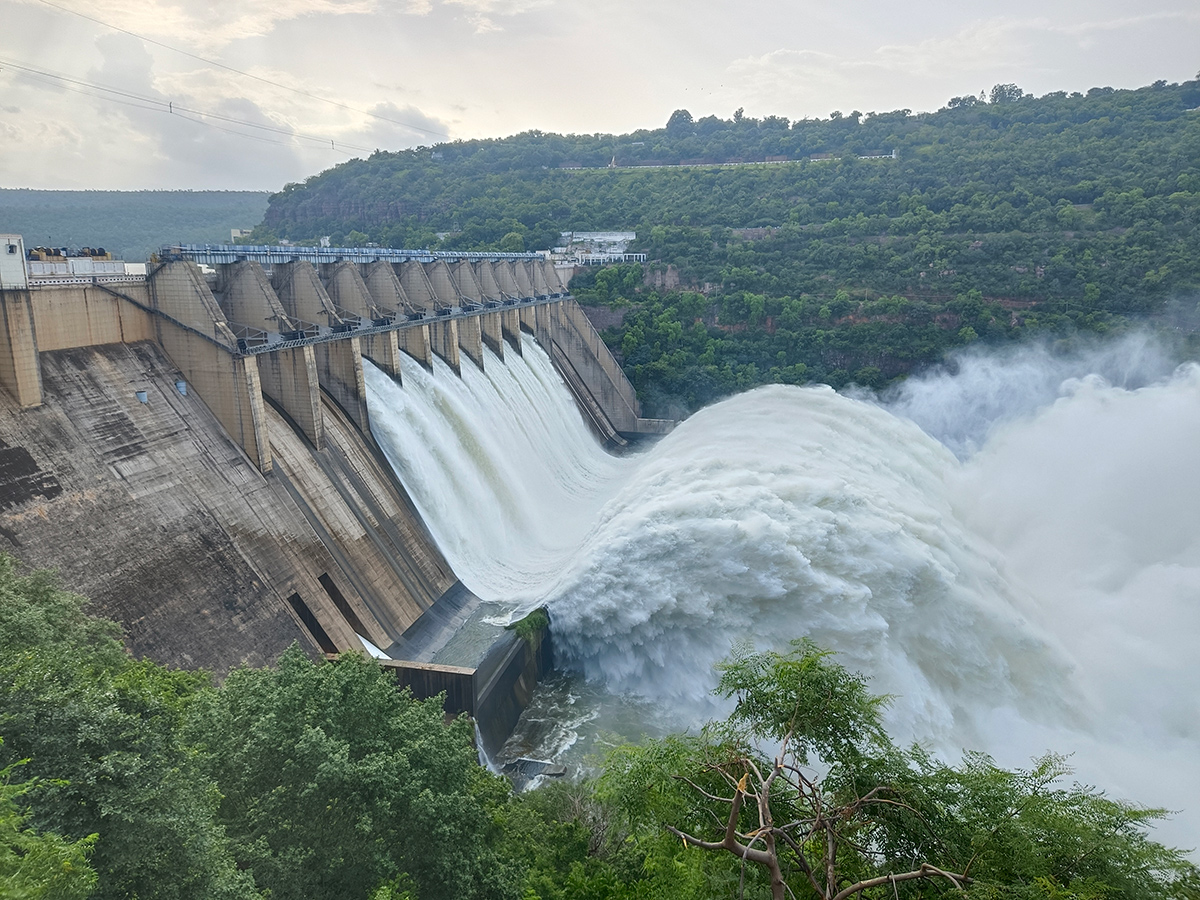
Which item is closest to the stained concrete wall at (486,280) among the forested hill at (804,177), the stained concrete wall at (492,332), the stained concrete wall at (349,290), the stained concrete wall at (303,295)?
the stained concrete wall at (492,332)

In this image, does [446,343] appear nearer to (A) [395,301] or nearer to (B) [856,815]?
(A) [395,301]

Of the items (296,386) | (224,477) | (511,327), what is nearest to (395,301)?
(296,386)

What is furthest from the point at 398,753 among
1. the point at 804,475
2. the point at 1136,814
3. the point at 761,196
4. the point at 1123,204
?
the point at 761,196

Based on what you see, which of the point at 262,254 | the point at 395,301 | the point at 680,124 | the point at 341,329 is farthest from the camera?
the point at 680,124

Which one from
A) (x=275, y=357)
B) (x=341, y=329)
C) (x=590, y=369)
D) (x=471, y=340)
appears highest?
(x=341, y=329)

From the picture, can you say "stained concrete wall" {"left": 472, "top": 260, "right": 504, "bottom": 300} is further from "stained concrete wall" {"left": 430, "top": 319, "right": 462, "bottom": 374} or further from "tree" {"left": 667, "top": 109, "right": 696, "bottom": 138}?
"tree" {"left": 667, "top": 109, "right": 696, "bottom": 138}

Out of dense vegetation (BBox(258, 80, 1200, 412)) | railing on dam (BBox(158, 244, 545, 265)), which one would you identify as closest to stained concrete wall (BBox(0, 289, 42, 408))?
railing on dam (BBox(158, 244, 545, 265))
